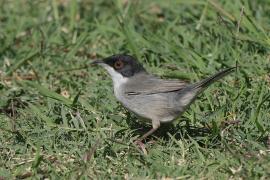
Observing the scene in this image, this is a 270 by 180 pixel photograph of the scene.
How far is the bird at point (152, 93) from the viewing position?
20.2 ft

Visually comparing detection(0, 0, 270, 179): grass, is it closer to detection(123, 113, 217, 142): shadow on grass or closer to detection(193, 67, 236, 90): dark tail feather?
detection(123, 113, 217, 142): shadow on grass

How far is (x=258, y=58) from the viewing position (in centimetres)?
753

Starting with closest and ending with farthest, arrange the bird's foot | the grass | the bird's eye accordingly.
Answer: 1. the grass
2. the bird's foot
3. the bird's eye

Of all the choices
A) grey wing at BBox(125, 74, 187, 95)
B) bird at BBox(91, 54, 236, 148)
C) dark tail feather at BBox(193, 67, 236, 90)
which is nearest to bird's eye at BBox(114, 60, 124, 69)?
bird at BBox(91, 54, 236, 148)

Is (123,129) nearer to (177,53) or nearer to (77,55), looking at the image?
(177,53)

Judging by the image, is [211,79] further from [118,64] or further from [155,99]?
[118,64]

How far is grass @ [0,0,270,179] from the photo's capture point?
18.6 feet

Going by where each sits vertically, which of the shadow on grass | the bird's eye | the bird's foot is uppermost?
the bird's eye

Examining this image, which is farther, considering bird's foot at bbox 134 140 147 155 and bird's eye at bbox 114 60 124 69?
bird's eye at bbox 114 60 124 69

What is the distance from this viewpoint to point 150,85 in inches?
253

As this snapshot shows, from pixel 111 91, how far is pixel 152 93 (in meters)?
1.01

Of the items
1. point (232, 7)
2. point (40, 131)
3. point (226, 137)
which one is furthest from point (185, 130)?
point (232, 7)

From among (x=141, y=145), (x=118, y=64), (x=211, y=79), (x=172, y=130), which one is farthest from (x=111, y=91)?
(x=211, y=79)

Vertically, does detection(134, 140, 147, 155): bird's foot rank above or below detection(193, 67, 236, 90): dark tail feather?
below
